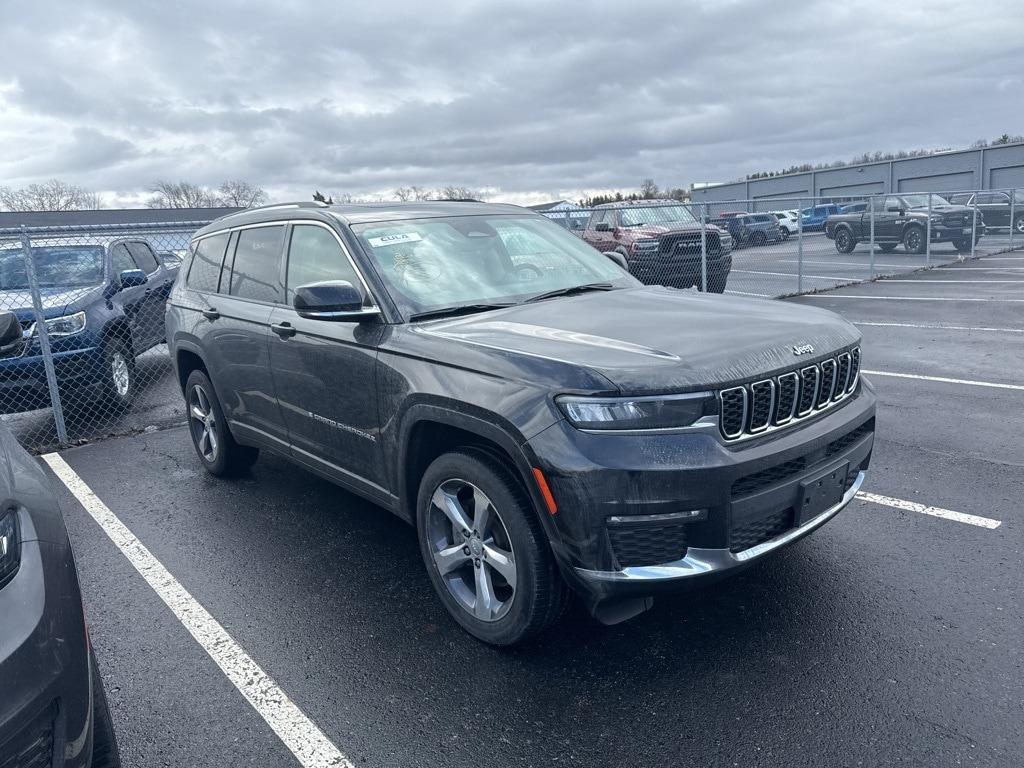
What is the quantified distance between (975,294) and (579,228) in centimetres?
688

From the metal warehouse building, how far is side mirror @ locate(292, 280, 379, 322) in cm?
3173

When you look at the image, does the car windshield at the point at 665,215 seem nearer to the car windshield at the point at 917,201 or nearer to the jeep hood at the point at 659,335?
the jeep hood at the point at 659,335

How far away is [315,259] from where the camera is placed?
13.7 ft

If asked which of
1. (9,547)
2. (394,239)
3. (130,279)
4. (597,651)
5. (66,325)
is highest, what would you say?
(394,239)

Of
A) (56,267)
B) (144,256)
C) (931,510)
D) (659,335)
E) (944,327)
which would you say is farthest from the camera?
(944,327)

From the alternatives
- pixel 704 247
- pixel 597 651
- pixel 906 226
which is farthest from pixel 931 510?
pixel 906 226

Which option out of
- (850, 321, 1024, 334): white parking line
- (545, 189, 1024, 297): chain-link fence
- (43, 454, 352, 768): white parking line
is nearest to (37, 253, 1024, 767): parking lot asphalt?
(43, 454, 352, 768): white parking line

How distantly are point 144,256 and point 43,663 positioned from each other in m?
8.87

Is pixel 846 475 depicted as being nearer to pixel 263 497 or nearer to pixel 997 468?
pixel 997 468

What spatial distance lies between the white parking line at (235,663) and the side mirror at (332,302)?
150cm

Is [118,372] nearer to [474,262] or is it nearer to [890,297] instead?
[474,262]

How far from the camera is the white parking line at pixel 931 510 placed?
4.20 m

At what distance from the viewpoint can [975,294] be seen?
1346cm

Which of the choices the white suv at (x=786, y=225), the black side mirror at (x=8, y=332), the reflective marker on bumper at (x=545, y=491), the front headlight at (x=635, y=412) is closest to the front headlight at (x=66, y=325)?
the black side mirror at (x=8, y=332)
